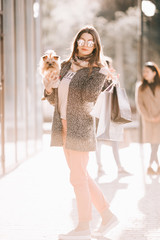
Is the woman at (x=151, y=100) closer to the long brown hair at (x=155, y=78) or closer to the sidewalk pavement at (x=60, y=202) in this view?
the long brown hair at (x=155, y=78)

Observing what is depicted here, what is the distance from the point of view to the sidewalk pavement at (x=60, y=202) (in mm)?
4375

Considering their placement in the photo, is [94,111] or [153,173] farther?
[153,173]

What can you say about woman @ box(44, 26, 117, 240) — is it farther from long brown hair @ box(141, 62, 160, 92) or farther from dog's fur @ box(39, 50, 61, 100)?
long brown hair @ box(141, 62, 160, 92)

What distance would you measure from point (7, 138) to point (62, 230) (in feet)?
14.4

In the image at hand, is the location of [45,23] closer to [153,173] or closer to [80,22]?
[80,22]

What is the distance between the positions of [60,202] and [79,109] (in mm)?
2077

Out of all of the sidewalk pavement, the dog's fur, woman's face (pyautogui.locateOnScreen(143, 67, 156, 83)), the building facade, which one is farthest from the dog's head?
woman's face (pyautogui.locateOnScreen(143, 67, 156, 83))

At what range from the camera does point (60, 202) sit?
5621 millimetres

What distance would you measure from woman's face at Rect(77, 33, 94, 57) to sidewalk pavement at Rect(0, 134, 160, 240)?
1.66m

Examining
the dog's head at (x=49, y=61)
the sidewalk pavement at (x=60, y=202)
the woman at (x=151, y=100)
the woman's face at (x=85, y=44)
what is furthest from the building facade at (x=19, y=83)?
the woman's face at (x=85, y=44)

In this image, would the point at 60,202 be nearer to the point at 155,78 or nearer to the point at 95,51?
the point at 95,51

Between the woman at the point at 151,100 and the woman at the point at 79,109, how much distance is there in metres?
3.89

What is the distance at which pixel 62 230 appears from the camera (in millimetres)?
4402

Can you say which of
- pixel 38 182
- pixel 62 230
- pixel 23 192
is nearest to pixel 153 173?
pixel 38 182
